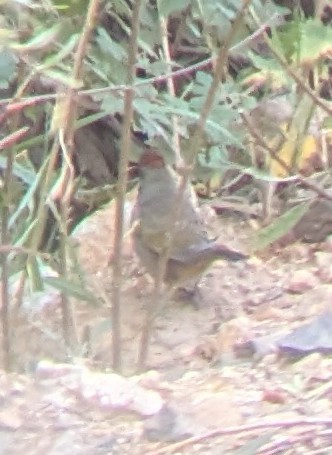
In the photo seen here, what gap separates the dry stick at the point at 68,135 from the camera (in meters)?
1.38

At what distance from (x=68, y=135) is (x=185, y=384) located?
0.41 metres

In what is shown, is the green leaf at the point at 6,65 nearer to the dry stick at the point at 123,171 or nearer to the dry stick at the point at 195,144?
the dry stick at the point at 123,171

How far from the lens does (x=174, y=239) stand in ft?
7.37

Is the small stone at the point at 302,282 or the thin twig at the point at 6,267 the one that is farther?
the small stone at the point at 302,282

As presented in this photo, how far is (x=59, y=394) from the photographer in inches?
56.4

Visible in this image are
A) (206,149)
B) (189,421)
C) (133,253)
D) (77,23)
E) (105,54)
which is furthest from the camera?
(133,253)

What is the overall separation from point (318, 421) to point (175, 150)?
3.72 ft

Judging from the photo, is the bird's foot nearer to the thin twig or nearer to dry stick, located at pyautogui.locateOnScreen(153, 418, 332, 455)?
the thin twig

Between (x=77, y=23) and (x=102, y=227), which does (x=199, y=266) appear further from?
(x=77, y=23)

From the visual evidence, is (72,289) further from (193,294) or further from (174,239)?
(193,294)

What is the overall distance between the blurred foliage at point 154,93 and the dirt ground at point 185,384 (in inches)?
6.4

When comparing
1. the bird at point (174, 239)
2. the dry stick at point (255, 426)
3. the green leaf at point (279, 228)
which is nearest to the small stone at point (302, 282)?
the bird at point (174, 239)

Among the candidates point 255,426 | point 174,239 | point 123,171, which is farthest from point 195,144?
point 174,239

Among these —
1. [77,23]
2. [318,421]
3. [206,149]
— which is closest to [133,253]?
[206,149]
